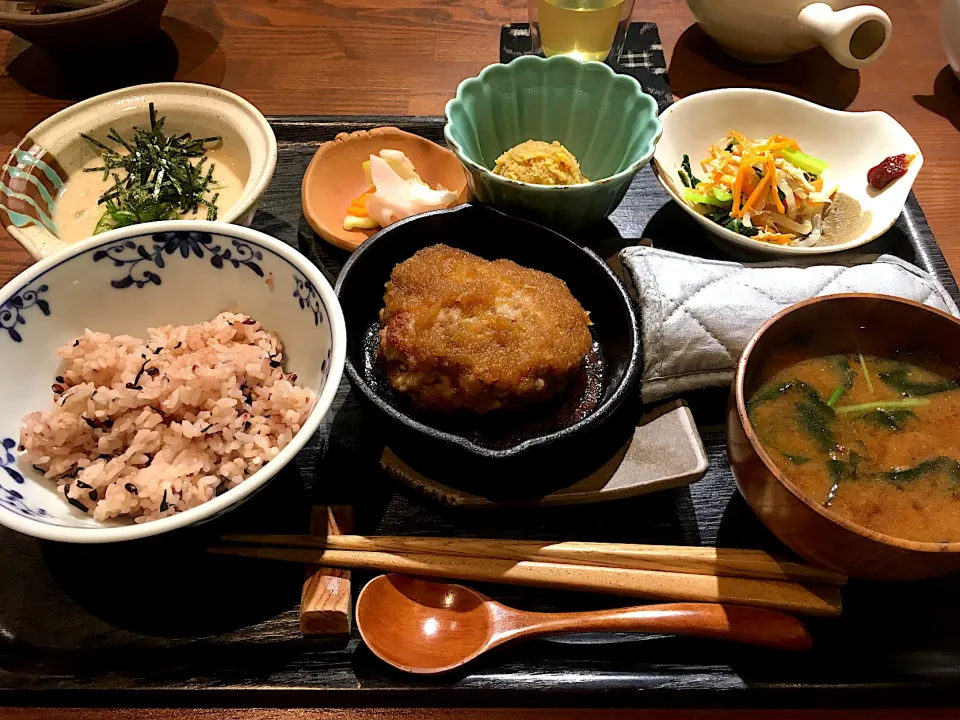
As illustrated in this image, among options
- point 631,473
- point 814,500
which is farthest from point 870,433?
point 631,473

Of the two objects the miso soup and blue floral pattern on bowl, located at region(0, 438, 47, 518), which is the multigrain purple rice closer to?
blue floral pattern on bowl, located at region(0, 438, 47, 518)

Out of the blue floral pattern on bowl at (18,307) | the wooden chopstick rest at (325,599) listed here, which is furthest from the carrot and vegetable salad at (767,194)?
the blue floral pattern on bowl at (18,307)

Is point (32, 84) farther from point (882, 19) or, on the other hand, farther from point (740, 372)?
point (882, 19)

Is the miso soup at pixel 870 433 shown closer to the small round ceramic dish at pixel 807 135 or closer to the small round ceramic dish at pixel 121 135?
the small round ceramic dish at pixel 807 135

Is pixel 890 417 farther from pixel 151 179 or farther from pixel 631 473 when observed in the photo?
pixel 151 179

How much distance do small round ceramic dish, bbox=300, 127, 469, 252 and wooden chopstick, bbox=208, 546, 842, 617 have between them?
3.67 ft

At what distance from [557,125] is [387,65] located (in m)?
1.15

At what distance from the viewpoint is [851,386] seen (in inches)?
56.9

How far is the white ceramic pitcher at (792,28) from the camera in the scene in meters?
2.44

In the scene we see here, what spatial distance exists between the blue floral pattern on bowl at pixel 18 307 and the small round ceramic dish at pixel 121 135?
496 millimetres

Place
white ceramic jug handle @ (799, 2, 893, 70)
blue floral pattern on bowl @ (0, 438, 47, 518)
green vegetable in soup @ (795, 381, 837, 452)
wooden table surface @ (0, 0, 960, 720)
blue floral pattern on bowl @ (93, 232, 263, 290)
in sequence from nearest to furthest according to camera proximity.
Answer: blue floral pattern on bowl @ (0, 438, 47, 518), green vegetable in soup @ (795, 381, 837, 452), blue floral pattern on bowl @ (93, 232, 263, 290), white ceramic jug handle @ (799, 2, 893, 70), wooden table surface @ (0, 0, 960, 720)

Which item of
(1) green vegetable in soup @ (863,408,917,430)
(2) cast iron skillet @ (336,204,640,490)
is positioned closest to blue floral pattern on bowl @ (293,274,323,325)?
(2) cast iron skillet @ (336,204,640,490)

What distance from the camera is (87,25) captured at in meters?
2.57

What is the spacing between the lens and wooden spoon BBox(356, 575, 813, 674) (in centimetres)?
133
